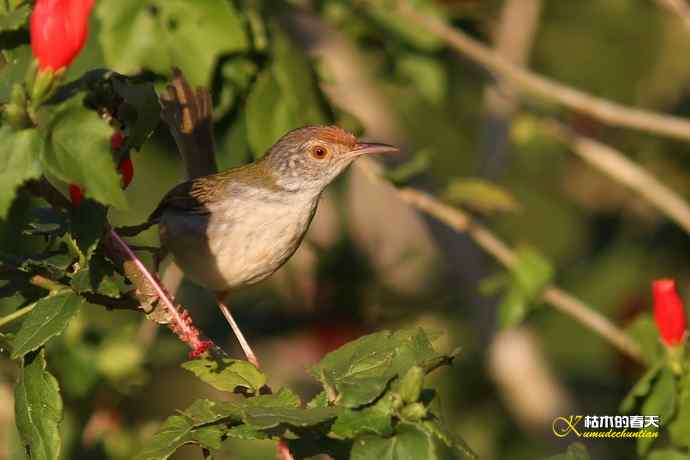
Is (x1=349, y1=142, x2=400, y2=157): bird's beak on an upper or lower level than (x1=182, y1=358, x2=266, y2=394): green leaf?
upper

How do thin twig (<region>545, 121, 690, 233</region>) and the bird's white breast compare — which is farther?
thin twig (<region>545, 121, 690, 233</region>)

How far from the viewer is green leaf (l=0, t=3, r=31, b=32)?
123 inches

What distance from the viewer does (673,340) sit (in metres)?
4.14

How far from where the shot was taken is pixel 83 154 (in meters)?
2.68

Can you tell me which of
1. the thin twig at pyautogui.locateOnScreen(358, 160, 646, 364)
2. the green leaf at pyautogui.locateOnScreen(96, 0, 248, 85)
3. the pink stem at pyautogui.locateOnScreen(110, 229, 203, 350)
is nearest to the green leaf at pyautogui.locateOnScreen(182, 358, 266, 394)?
the pink stem at pyautogui.locateOnScreen(110, 229, 203, 350)

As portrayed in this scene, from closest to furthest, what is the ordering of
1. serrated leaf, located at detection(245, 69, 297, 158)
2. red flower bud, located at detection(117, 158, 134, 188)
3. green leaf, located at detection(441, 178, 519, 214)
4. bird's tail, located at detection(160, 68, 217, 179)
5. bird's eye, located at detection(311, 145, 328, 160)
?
1. red flower bud, located at detection(117, 158, 134, 188)
2. bird's tail, located at detection(160, 68, 217, 179)
3. serrated leaf, located at detection(245, 69, 297, 158)
4. bird's eye, located at detection(311, 145, 328, 160)
5. green leaf, located at detection(441, 178, 519, 214)

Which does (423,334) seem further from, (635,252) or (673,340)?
(635,252)

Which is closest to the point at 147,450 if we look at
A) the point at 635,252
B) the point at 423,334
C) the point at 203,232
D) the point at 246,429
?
the point at 246,429

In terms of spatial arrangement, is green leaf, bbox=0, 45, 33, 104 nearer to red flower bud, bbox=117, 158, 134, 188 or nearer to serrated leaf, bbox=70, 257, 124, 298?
red flower bud, bbox=117, 158, 134, 188

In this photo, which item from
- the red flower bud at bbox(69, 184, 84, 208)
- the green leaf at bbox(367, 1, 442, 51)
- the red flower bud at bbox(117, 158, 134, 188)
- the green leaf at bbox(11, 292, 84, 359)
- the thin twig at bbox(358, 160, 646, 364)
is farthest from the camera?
the green leaf at bbox(367, 1, 442, 51)

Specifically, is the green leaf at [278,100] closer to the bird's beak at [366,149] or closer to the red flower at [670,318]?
the bird's beak at [366,149]

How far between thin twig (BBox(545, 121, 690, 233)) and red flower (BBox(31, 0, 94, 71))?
4111 millimetres

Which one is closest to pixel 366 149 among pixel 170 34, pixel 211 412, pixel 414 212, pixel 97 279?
pixel 170 34

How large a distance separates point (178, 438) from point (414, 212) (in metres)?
5.21
